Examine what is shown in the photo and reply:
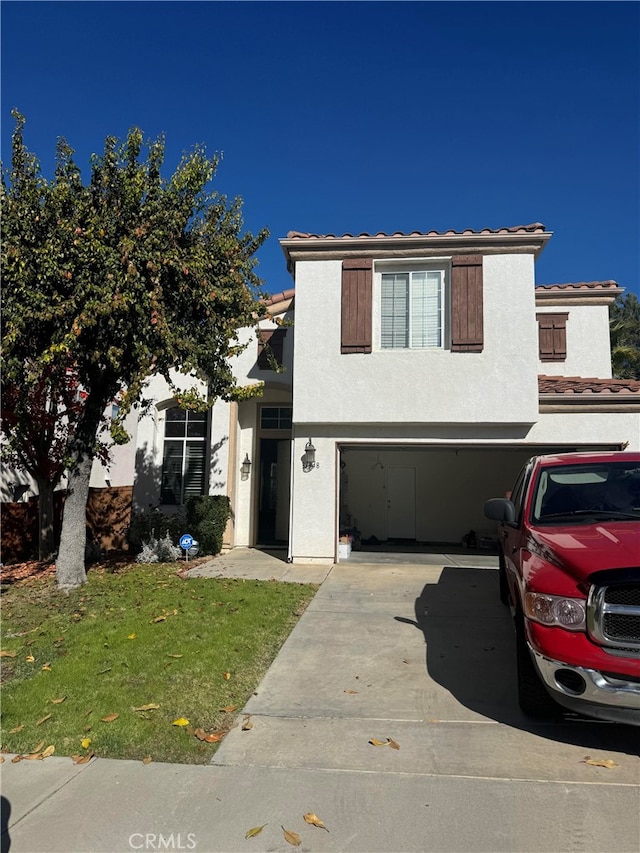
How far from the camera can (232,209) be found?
9336 mm

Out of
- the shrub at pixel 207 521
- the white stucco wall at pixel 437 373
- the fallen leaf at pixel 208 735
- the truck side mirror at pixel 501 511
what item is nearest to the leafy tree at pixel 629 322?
the white stucco wall at pixel 437 373

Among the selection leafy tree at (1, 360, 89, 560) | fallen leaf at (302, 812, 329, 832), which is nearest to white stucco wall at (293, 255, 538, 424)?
leafy tree at (1, 360, 89, 560)

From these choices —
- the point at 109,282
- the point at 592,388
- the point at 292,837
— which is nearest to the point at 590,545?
the point at 292,837

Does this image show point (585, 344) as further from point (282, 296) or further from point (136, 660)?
point (136, 660)

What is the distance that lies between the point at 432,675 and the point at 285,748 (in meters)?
1.89

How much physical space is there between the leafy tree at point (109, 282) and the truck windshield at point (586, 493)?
202 inches

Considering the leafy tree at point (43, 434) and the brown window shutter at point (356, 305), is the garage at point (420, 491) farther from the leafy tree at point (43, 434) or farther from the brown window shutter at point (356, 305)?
the leafy tree at point (43, 434)

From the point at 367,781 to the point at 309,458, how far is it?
780 cm

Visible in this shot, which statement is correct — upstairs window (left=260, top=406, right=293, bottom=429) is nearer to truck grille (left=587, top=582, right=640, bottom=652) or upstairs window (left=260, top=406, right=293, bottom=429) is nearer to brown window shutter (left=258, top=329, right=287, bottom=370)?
brown window shutter (left=258, top=329, right=287, bottom=370)

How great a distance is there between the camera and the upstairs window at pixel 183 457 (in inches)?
529

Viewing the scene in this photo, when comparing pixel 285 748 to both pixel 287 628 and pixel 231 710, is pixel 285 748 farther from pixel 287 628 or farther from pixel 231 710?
pixel 287 628

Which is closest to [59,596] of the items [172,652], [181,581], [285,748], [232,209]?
[181,581]

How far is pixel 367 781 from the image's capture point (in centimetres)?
342

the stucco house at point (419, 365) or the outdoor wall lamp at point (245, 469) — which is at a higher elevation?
the stucco house at point (419, 365)
